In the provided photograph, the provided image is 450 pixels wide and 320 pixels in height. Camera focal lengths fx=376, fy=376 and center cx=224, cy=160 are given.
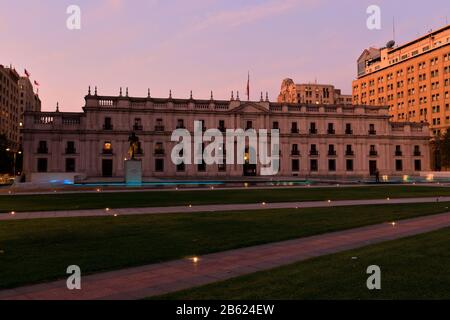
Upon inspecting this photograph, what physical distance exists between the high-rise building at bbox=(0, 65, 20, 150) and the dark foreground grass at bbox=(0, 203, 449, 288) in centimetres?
9508

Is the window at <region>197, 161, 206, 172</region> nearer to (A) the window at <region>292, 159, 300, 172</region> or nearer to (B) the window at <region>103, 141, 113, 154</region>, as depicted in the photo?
(B) the window at <region>103, 141, 113, 154</region>

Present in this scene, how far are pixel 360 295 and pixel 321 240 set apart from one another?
15.4ft

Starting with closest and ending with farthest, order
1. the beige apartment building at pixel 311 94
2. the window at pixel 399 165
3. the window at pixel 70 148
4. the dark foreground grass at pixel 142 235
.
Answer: the dark foreground grass at pixel 142 235 < the window at pixel 70 148 < the window at pixel 399 165 < the beige apartment building at pixel 311 94

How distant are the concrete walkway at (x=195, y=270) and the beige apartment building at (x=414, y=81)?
8913 cm

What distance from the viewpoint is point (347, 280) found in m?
6.63

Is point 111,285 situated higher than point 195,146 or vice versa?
point 195,146

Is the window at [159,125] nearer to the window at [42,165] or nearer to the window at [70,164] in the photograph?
the window at [70,164]

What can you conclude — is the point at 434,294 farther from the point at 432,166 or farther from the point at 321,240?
the point at 432,166

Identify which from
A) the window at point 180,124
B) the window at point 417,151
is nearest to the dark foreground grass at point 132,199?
the window at point 180,124

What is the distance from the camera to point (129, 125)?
6488 centimetres

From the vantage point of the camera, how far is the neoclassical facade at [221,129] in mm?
63000

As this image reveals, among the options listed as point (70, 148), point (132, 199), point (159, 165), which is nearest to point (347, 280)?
point (132, 199)
